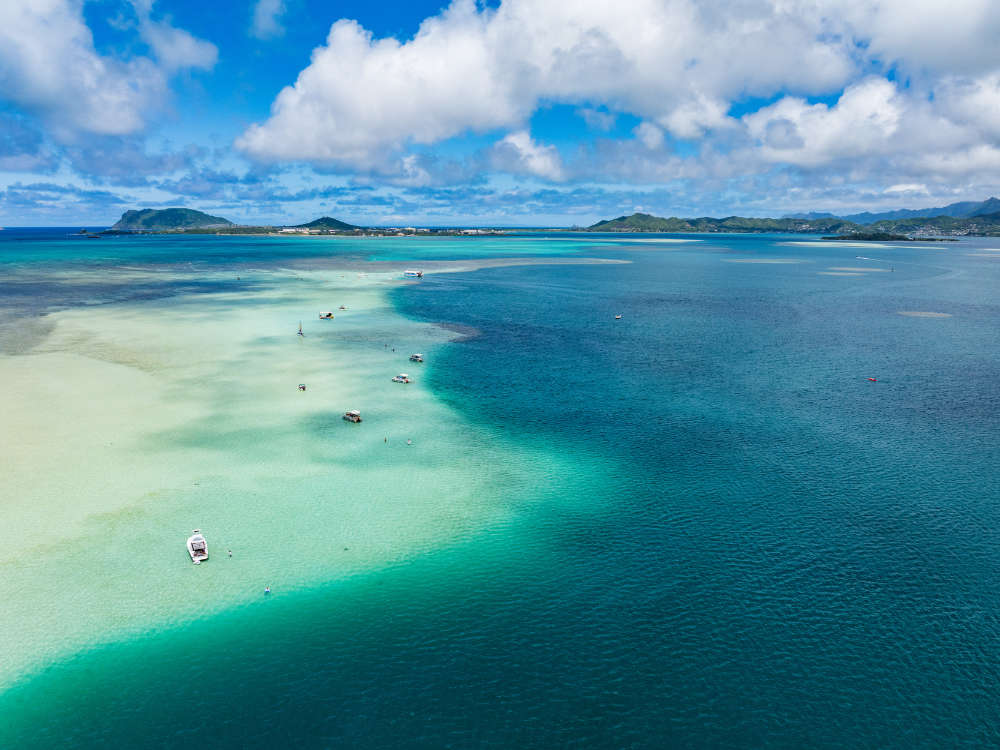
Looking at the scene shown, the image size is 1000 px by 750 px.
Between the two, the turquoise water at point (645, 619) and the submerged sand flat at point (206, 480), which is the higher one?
the submerged sand flat at point (206, 480)

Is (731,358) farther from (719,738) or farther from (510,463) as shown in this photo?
(719,738)

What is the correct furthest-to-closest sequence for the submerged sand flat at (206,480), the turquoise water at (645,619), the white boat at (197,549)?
the white boat at (197,549), the submerged sand flat at (206,480), the turquoise water at (645,619)

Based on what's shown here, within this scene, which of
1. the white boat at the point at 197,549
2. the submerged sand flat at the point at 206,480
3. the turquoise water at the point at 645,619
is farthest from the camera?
the white boat at the point at 197,549

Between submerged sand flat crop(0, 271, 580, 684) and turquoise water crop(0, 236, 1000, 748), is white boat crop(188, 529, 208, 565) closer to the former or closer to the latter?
submerged sand flat crop(0, 271, 580, 684)

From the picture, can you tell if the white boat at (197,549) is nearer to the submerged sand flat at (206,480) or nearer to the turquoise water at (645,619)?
the submerged sand flat at (206,480)

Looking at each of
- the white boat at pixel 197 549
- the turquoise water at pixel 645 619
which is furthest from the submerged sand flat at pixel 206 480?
the turquoise water at pixel 645 619

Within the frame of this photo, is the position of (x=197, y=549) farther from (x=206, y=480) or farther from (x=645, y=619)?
(x=645, y=619)
